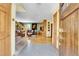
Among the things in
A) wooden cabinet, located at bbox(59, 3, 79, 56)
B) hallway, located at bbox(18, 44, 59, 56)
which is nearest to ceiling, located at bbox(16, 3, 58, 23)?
hallway, located at bbox(18, 44, 59, 56)

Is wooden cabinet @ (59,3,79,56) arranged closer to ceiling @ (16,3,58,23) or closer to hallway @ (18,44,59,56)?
ceiling @ (16,3,58,23)

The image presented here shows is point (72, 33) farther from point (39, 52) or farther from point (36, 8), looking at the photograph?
point (36, 8)

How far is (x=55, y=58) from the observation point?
1.21 metres

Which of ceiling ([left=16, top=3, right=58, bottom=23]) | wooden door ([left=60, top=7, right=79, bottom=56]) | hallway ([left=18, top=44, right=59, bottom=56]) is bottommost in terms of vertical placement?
hallway ([left=18, top=44, right=59, bottom=56])

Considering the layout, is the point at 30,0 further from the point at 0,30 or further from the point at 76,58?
the point at 0,30

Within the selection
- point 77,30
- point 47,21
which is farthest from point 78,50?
point 47,21

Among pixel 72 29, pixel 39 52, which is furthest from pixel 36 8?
pixel 72 29

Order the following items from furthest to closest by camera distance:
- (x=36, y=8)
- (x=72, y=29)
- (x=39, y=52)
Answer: (x=36, y=8) < (x=39, y=52) < (x=72, y=29)

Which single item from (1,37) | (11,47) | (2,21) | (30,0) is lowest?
(11,47)

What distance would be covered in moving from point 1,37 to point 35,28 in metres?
14.6

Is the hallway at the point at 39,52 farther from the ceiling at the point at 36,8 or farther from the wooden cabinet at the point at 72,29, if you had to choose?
the wooden cabinet at the point at 72,29

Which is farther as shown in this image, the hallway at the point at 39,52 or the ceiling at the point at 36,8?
the ceiling at the point at 36,8

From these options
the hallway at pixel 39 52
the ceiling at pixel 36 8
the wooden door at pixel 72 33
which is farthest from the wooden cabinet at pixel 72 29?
the hallway at pixel 39 52

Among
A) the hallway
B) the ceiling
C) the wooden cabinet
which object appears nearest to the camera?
the wooden cabinet
